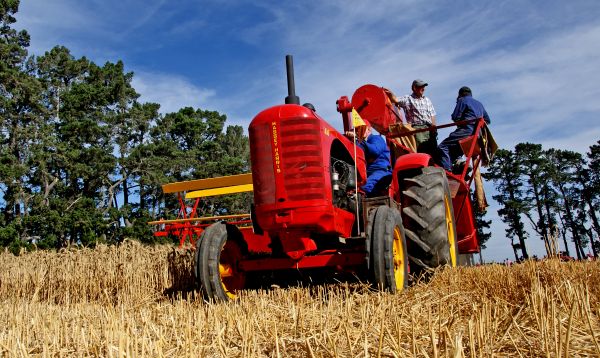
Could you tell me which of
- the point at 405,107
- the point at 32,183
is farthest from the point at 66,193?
the point at 405,107

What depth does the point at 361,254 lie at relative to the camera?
4578 millimetres

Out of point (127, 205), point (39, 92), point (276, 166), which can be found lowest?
point (276, 166)

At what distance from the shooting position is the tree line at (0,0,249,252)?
28.8 metres

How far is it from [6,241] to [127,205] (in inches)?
359

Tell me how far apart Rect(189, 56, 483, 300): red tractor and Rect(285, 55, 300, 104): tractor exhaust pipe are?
0.01 metres

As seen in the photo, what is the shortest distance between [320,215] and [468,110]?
336 cm

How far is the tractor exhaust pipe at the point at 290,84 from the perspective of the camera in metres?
4.91

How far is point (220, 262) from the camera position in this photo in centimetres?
500

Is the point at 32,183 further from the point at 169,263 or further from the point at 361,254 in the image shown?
the point at 361,254

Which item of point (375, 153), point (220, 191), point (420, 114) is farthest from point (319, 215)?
point (220, 191)

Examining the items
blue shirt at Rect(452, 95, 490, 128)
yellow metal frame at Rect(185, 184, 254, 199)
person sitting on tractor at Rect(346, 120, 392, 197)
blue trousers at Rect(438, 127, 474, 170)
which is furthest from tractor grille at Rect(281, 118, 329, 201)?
yellow metal frame at Rect(185, 184, 254, 199)

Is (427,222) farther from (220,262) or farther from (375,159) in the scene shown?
(220,262)

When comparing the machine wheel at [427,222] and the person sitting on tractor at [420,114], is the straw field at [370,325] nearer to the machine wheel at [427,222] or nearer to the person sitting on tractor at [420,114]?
the machine wheel at [427,222]

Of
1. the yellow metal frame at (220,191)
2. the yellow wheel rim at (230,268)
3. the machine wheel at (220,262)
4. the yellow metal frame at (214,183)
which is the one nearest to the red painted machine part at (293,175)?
the machine wheel at (220,262)
